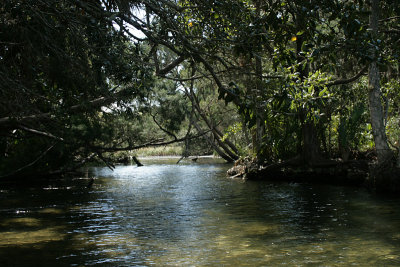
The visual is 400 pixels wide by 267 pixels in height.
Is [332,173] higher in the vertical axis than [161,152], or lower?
lower

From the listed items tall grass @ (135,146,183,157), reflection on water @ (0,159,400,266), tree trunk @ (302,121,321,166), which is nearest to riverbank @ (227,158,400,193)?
tree trunk @ (302,121,321,166)

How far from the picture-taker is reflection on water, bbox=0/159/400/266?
6102 millimetres

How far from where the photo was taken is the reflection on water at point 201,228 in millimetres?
6102

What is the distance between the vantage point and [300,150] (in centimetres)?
1728

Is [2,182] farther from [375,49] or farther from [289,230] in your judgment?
[375,49]

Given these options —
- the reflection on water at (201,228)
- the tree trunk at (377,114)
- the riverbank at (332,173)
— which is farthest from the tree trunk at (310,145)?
the tree trunk at (377,114)

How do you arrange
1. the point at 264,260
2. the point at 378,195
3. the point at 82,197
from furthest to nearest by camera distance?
the point at 82,197 < the point at 378,195 < the point at 264,260

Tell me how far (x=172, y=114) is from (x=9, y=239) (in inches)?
341

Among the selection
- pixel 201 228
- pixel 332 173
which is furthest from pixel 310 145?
pixel 201 228

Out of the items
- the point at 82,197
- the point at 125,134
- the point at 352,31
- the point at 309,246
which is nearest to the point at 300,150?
the point at 125,134

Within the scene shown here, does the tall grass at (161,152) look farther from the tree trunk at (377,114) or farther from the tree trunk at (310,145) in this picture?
the tree trunk at (377,114)

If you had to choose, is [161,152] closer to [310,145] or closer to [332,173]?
Answer: [310,145]

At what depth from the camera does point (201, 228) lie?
8.25m

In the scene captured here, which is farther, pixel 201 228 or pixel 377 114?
pixel 377 114
